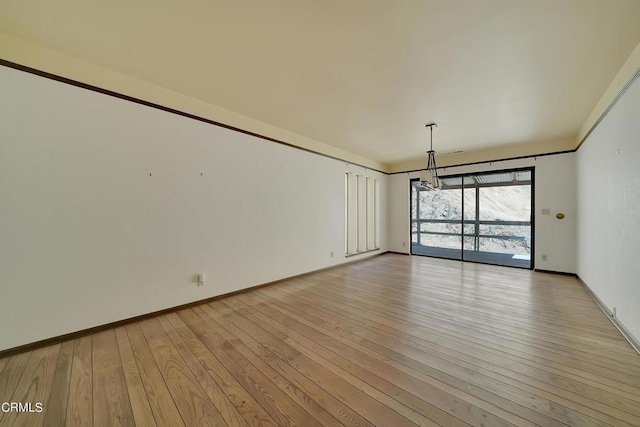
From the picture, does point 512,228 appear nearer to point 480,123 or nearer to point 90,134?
point 480,123

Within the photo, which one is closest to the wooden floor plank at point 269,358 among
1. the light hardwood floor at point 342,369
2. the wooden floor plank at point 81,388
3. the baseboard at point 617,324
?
Result: the light hardwood floor at point 342,369

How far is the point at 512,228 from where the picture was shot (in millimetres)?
5941

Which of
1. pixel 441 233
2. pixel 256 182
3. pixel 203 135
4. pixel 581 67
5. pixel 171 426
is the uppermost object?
pixel 581 67

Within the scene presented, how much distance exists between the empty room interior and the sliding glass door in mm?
1530

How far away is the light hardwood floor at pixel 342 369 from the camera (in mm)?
1425

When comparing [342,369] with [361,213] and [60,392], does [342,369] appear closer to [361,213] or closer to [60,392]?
[60,392]

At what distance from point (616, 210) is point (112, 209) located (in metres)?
5.45

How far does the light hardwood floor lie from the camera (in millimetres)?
1425

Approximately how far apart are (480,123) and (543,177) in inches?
93.1

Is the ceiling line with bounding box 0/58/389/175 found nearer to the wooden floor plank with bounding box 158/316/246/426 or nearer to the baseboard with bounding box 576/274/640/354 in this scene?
the wooden floor plank with bounding box 158/316/246/426

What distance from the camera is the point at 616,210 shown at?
99.3 inches

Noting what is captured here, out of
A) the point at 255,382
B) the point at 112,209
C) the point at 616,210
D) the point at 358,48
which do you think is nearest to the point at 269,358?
the point at 255,382

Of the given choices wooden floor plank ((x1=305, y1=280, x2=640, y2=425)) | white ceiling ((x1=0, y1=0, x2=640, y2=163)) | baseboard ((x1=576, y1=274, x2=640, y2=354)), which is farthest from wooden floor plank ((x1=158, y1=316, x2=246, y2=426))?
baseboard ((x1=576, y1=274, x2=640, y2=354))

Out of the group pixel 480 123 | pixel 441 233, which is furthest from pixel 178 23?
pixel 441 233
